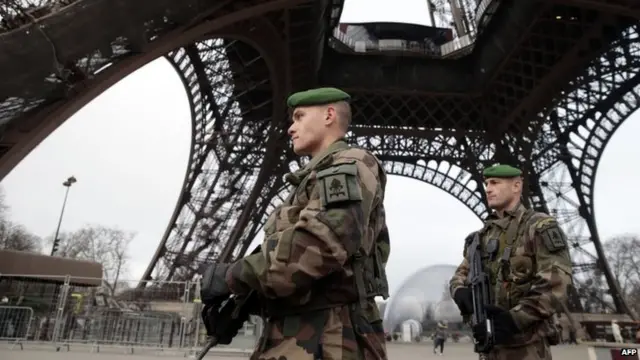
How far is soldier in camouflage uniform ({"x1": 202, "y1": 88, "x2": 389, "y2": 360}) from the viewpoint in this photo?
178 cm

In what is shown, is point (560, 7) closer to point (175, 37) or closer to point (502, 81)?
point (502, 81)

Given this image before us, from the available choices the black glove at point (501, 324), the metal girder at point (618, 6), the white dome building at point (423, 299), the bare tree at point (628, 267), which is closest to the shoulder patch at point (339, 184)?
the black glove at point (501, 324)

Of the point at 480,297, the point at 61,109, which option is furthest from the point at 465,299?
the point at 61,109

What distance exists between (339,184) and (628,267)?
53372 millimetres

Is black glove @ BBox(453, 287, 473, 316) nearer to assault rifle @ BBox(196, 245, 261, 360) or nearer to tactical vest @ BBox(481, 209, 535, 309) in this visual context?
tactical vest @ BBox(481, 209, 535, 309)

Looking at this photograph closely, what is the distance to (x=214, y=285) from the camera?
1839mm

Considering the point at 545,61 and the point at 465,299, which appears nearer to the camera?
the point at 465,299

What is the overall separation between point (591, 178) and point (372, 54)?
1221cm

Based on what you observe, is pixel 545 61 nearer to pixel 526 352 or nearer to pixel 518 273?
pixel 518 273

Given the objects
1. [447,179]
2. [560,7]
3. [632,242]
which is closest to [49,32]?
[560,7]

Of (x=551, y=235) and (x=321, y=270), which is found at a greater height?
(x=551, y=235)

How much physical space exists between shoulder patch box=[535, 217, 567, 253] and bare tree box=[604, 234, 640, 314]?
49.0 metres

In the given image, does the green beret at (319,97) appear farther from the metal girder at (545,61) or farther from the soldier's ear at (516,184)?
the metal girder at (545,61)

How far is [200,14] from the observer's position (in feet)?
37.6
